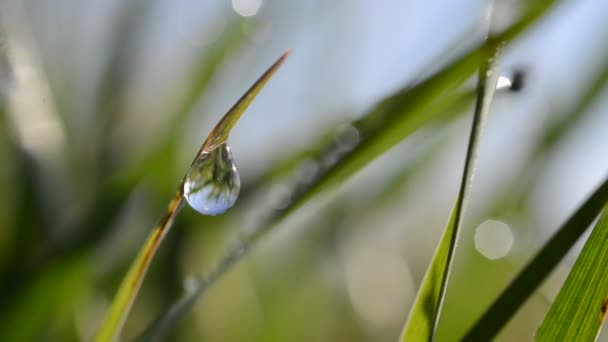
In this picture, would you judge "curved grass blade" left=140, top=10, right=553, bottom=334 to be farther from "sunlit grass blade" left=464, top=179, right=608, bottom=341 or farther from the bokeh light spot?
the bokeh light spot

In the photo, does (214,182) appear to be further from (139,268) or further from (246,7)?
(246,7)

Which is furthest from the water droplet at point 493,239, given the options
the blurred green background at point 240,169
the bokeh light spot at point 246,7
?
the bokeh light spot at point 246,7

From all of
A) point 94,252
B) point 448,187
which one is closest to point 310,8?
point 448,187

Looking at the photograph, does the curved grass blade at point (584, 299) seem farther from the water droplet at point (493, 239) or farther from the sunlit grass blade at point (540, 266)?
the water droplet at point (493, 239)

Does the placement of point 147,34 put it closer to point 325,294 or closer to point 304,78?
point 304,78

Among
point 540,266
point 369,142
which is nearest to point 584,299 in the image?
point 540,266

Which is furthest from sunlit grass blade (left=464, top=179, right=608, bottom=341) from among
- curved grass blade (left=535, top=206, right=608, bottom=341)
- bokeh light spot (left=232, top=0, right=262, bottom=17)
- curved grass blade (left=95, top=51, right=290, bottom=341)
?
bokeh light spot (left=232, top=0, right=262, bottom=17)

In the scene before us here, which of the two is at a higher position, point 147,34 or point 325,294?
point 147,34
